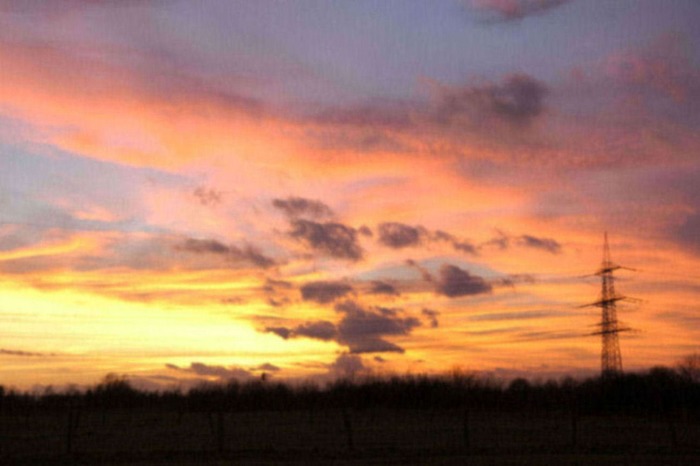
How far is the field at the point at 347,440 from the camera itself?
4088cm

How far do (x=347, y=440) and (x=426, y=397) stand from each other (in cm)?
4844

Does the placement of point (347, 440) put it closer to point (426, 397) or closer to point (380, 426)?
point (380, 426)

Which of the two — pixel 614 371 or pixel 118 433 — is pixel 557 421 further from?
pixel 118 433

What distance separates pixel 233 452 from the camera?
4369cm

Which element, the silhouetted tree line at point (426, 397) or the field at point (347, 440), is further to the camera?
the silhouetted tree line at point (426, 397)

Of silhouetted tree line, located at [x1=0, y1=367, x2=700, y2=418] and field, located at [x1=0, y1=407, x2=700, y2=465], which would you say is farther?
silhouetted tree line, located at [x1=0, y1=367, x2=700, y2=418]

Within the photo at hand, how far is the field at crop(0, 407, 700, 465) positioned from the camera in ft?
134

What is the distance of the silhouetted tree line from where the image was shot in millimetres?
77500

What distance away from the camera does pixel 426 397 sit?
97688mm

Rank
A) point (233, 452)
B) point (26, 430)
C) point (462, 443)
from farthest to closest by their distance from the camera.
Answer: point (26, 430) → point (462, 443) → point (233, 452)

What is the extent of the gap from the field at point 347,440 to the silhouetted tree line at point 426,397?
4.99 meters

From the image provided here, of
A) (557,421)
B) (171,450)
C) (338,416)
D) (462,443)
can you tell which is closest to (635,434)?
(557,421)

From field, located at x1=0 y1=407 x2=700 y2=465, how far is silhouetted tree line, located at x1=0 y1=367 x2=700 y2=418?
4988mm

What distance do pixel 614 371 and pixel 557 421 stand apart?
17.3 m
